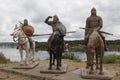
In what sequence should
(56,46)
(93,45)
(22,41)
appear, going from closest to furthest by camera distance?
(93,45)
(56,46)
(22,41)

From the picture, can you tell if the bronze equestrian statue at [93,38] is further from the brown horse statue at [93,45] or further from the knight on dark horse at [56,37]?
the knight on dark horse at [56,37]

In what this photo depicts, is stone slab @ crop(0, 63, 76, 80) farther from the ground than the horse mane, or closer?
closer

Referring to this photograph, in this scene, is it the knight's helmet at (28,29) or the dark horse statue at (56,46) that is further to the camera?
the knight's helmet at (28,29)

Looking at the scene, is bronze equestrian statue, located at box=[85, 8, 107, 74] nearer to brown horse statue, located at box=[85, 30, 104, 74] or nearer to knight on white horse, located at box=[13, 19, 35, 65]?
brown horse statue, located at box=[85, 30, 104, 74]

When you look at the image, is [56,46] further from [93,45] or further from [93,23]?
[93,45]

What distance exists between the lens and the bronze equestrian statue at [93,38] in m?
9.55

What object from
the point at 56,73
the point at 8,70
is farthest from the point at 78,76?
the point at 8,70

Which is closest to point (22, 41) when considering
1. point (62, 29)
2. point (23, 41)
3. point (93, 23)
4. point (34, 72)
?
point (23, 41)

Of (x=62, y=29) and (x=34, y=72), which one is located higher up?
(x=62, y=29)

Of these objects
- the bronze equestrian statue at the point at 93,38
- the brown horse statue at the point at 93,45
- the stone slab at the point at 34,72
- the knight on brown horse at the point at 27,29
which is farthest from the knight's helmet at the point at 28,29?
the brown horse statue at the point at 93,45

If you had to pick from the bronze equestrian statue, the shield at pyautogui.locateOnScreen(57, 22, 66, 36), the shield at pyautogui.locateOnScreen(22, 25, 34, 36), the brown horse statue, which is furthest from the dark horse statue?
the shield at pyautogui.locateOnScreen(22, 25, 34, 36)

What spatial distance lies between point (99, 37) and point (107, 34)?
1.93 ft

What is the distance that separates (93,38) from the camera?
959 cm

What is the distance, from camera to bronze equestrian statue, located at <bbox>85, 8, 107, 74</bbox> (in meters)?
9.55
